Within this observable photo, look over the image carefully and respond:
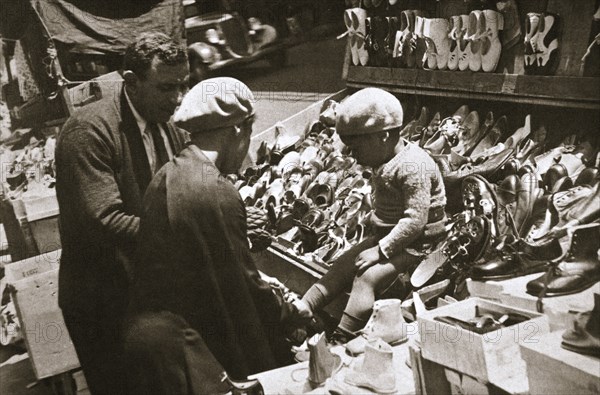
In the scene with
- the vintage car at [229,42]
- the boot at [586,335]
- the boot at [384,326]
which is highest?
the vintage car at [229,42]

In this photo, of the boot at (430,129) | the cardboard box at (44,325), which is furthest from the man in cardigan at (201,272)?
the boot at (430,129)

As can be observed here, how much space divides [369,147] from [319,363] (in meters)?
0.72

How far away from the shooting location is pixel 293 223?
2.83 meters

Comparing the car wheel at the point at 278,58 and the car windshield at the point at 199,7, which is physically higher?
the car windshield at the point at 199,7

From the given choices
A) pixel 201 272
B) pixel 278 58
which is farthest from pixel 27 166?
pixel 201 272

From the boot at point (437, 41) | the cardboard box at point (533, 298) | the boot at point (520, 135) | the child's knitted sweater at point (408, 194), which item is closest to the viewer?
the cardboard box at point (533, 298)

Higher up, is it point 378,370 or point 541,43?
point 541,43

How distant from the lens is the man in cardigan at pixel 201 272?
5.26 ft

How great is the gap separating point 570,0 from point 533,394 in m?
1.97

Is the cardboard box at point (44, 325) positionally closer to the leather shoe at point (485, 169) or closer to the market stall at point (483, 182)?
the market stall at point (483, 182)

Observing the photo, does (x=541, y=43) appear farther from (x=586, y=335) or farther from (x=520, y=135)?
(x=586, y=335)

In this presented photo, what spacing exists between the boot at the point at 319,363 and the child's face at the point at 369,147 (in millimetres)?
637

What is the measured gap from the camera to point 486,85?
3.00m

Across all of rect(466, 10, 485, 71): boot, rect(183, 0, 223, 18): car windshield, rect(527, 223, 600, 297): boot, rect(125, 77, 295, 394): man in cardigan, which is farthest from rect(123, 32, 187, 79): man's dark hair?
rect(466, 10, 485, 71): boot
